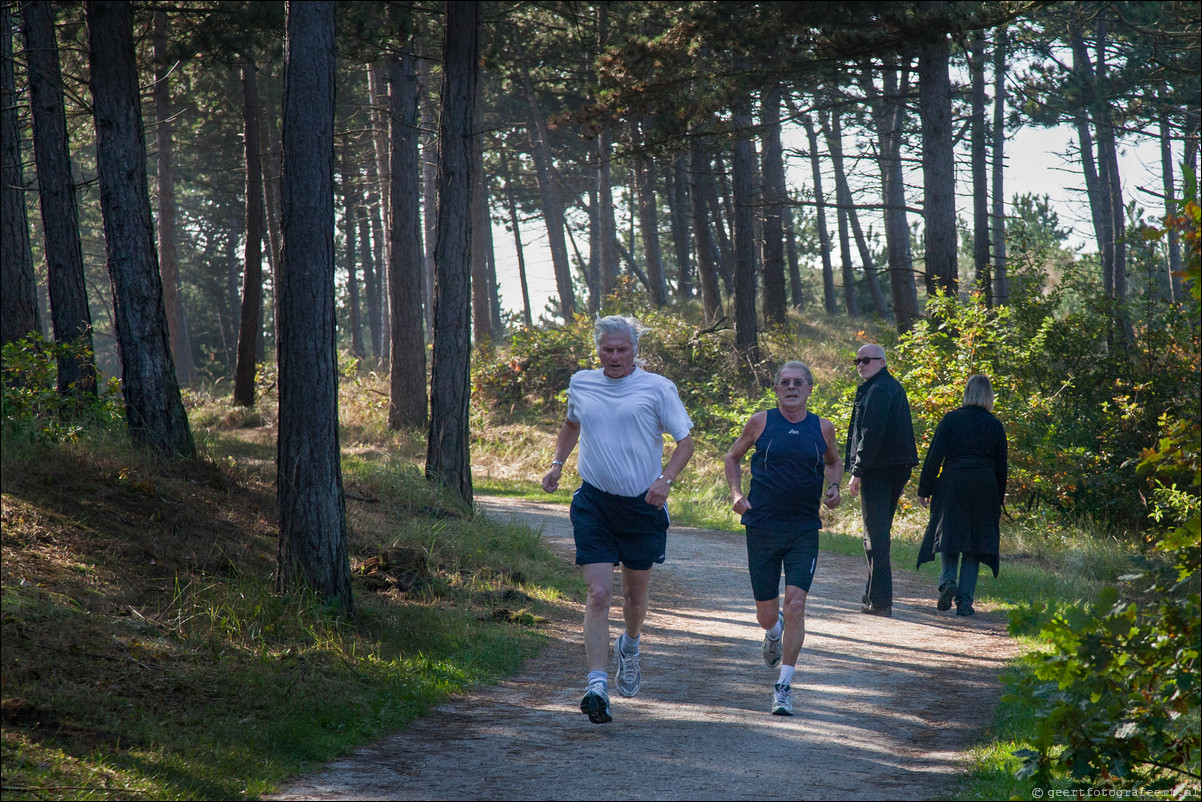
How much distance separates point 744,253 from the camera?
22.7m

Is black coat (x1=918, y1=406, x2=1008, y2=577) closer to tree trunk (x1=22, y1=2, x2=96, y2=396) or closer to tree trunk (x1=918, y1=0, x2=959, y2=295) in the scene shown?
tree trunk (x1=918, y1=0, x2=959, y2=295)

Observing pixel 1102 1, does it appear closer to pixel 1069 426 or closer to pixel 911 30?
pixel 911 30

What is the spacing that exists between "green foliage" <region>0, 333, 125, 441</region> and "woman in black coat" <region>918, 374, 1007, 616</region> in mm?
7462

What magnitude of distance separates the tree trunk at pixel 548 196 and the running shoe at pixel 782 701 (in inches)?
896

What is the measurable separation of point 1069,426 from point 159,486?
11.0 meters

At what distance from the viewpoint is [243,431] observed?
22406 millimetres

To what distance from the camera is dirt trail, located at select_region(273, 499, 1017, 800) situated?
4.61m

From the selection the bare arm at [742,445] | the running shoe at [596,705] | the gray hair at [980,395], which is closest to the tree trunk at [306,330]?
the running shoe at [596,705]

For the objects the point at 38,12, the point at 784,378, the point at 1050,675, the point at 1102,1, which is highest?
the point at 1102,1

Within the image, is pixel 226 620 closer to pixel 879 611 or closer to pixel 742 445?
pixel 742 445

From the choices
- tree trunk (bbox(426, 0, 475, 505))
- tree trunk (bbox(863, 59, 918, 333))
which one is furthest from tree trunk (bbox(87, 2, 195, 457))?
tree trunk (bbox(863, 59, 918, 333))

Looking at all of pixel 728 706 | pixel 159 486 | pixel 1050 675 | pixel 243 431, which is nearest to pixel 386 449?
pixel 243 431

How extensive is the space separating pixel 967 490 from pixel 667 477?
167 inches

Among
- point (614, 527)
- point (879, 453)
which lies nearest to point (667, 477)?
point (614, 527)
